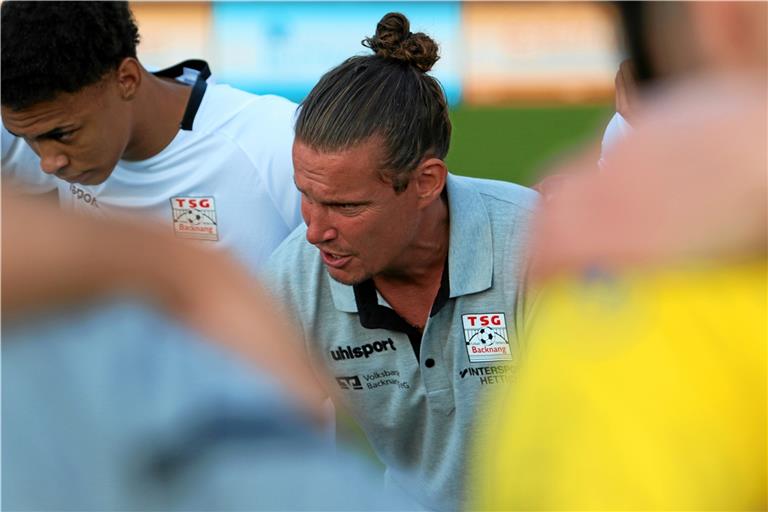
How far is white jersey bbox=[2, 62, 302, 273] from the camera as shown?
2611mm

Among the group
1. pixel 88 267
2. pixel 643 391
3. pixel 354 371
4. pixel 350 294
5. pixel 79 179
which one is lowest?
pixel 354 371

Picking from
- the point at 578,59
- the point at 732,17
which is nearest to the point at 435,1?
the point at 578,59

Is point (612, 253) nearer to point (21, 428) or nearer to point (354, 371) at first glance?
point (21, 428)

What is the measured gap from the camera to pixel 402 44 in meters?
2.34

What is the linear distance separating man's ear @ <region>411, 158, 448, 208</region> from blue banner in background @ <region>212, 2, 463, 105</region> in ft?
16.9

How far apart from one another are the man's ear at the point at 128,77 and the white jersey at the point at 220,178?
17cm

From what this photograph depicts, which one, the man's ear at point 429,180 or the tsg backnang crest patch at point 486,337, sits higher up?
the man's ear at point 429,180

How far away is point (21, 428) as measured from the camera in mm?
538

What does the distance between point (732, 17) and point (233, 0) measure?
23.6 ft

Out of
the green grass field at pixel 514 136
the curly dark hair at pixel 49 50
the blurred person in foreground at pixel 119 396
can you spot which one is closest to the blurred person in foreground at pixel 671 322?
the blurred person in foreground at pixel 119 396

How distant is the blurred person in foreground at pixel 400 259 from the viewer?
7.37 ft

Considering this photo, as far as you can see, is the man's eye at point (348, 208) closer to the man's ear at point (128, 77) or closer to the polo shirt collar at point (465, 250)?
the polo shirt collar at point (465, 250)

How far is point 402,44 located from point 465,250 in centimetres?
50

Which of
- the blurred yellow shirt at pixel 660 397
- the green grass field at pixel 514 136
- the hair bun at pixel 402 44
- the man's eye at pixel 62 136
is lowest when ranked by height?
the green grass field at pixel 514 136
